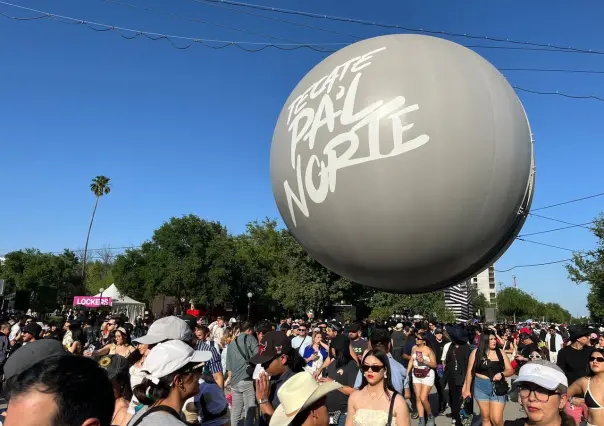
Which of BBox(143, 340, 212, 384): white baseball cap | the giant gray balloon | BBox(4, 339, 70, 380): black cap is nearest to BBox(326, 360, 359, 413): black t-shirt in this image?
the giant gray balloon

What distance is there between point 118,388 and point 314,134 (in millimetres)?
2696

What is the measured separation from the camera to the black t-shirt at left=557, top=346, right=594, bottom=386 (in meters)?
6.57

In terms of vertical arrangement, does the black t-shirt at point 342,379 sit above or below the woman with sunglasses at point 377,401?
below

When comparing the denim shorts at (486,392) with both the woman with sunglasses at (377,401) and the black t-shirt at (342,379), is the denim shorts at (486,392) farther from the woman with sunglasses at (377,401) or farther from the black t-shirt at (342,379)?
the woman with sunglasses at (377,401)

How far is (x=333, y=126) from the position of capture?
2.51m

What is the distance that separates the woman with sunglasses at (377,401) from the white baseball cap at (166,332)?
1.43 metres

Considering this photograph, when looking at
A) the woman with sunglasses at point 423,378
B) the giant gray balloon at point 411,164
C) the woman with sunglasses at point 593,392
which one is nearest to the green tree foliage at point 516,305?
the woman with sunglasses at point 423,378

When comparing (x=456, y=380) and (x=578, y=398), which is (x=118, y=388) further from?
(x=456, y=380)

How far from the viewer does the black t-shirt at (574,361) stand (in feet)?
21.5

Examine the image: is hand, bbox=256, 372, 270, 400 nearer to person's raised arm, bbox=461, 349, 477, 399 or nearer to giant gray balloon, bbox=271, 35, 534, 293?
giant gray balloon, bbox=271, 35, 534, 293

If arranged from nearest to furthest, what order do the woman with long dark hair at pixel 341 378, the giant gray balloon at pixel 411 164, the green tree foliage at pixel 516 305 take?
the giant gray balloon at pixel 411 164 < the woman with long dark hair at pixel 341 378 < the green tree foliage at pixel 516 305

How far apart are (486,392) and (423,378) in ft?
5.50

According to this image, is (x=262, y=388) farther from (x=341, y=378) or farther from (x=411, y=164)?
(x=411, y=164)

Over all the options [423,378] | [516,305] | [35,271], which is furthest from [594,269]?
[516,305]
